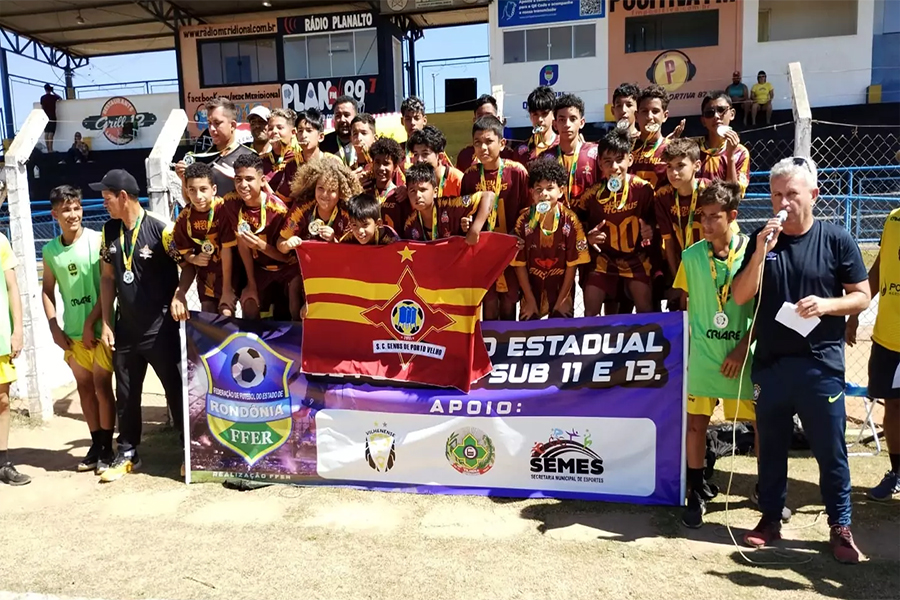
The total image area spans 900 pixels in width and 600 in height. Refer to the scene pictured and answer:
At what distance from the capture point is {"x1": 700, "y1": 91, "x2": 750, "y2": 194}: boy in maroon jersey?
4.88 meters

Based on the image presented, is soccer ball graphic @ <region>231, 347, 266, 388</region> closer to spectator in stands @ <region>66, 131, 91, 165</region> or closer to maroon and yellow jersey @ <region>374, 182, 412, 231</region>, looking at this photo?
maroon and yellow jersey @ <region>374, 182, 412, 231</region>

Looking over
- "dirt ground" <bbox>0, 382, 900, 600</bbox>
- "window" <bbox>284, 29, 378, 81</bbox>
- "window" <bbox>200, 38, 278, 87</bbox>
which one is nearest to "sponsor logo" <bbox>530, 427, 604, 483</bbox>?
"dirt ground" <bbox>0, 382, 900, 600</bbox>

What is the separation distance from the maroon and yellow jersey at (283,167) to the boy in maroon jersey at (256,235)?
13.1 inches

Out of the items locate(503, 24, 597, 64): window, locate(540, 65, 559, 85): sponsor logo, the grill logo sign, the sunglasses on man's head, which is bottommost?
the sunglasses on man's head

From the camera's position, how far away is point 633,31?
22297 mm

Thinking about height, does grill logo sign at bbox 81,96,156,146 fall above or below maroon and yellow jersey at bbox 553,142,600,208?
above

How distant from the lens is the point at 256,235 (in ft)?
15.9

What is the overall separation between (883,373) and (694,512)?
154 centimetres

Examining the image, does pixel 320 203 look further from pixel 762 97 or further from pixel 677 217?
Result: pixel 762 97

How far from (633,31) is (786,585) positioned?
2187 cm

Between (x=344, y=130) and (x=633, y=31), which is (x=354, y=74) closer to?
(x=633, y=31)

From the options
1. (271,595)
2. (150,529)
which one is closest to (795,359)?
(271,595)

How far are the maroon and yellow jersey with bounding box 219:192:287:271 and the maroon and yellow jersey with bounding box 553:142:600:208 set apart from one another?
2.06 meters

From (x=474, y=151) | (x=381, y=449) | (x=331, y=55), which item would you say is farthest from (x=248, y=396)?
(x=331, y=55)
